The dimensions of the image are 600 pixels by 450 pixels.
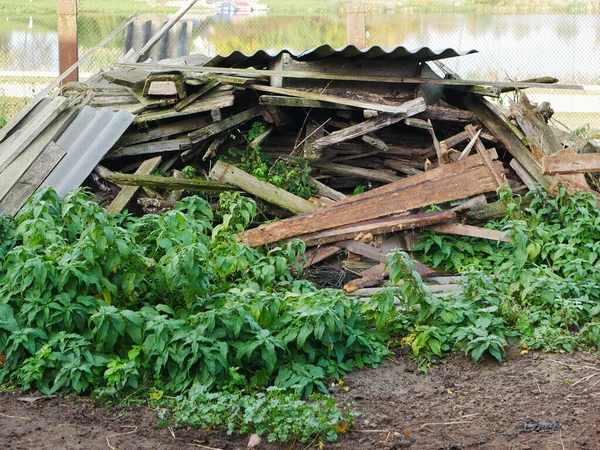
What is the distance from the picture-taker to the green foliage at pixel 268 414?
15.2 feet

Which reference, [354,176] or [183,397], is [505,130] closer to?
[354,176]

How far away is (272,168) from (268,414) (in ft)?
14.6

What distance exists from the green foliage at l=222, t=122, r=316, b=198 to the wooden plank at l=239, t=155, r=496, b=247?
2.51 feet

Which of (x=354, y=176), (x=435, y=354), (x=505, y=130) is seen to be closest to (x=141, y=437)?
(x=435, y=354)

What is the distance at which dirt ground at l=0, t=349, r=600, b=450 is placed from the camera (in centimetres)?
471

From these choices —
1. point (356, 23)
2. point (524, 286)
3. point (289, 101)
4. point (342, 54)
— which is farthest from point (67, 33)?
point (524, 286)

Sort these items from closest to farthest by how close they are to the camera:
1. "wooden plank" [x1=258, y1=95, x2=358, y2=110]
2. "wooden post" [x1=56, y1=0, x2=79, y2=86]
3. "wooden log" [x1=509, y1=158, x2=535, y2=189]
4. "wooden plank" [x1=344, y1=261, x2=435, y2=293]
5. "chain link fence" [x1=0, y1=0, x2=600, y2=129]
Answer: "wooden plank" [x1=344, y1=261, x2=435, y2=293] → "wooden log" [x1=509, y1=158, x2=535, y2=189] → "wooden plank" [x1=258, y1=95, x2=358, y2=110] → "wooden post" [x1=56, y1=0, x2=79, y2=86] → "chain link fence" [x1=0, y1=0, x2=600, y2=129]

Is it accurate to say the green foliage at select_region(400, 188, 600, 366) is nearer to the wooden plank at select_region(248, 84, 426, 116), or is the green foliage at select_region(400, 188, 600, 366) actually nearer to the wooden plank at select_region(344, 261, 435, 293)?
the wooden plank at select_region(344, 261, 435, 293)

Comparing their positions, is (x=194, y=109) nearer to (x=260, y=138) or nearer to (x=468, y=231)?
(x=260, y=138)

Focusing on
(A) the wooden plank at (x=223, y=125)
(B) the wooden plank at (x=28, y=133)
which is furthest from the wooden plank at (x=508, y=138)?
(B) the wooden plank at (x=28, y=133)

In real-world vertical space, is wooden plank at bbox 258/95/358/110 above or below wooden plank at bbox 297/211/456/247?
above

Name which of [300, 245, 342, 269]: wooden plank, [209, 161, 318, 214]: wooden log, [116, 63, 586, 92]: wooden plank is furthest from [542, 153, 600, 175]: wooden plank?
[209, 161, 318, 214]: wooden log

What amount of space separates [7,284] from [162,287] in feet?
3.73

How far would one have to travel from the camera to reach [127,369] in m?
5.29
